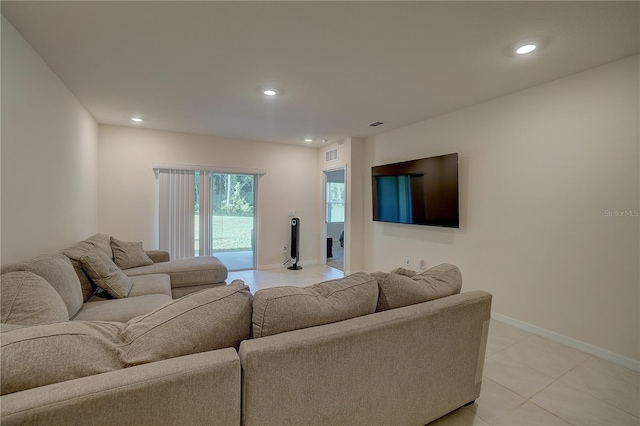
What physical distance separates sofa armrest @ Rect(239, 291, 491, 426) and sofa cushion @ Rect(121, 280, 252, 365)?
0.10m

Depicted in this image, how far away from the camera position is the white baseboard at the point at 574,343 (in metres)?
2.26

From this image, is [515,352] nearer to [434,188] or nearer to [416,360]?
[416,360]

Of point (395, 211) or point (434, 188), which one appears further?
point (395, 211)

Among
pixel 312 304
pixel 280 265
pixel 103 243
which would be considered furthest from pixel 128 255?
pixel 312 304

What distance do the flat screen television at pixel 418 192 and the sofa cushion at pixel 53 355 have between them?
354 centimetres

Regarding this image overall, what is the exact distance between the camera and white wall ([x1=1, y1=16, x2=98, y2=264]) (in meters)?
1.85

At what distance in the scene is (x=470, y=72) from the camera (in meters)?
2.52

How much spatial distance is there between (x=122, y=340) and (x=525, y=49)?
10.0 feet

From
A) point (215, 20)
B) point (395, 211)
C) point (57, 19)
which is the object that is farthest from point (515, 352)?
point (57, 19)

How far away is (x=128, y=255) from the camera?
3.35 metres

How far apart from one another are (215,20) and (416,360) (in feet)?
7.75

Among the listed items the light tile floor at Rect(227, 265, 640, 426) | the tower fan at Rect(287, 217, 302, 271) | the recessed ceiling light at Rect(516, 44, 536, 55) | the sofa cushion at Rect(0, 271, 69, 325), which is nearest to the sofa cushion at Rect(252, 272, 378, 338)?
the light tile floor at Rect(227, 265, 640, 426)

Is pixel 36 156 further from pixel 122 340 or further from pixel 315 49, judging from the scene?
pixel 315 49

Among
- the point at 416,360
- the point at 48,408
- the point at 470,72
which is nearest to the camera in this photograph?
the point at 48,408
